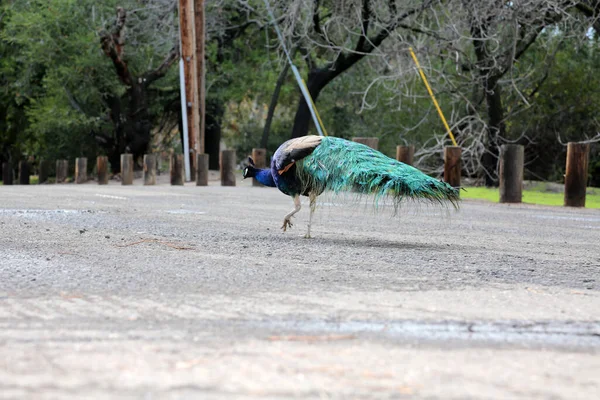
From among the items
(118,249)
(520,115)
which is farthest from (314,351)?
(520,115)

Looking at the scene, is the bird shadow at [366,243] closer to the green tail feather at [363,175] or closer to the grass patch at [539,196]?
the green tail feather at [363,175]

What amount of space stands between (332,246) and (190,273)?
7.80ft

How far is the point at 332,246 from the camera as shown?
28.5ft

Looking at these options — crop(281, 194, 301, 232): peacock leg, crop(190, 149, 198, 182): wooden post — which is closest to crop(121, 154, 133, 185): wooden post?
crop(190, 149, 198, 182): wooden post

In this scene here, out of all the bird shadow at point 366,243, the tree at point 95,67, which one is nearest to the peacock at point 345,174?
the bird shadow at point 366,243

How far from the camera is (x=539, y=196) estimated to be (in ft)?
63.1

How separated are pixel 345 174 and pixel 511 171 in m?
8.66

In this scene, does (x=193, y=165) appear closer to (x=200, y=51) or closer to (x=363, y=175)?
(x=200, y=51)

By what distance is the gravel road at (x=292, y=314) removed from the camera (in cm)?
363


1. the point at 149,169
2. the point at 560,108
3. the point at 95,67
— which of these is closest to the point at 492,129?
the point at 560,108

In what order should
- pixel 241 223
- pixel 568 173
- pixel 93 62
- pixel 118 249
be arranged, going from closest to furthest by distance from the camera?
pixel 118 249 → pixel 241 223 → pixel 568 173 → pixel 93 62

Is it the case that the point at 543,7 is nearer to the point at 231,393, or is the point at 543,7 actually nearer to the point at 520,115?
the point at 520,115

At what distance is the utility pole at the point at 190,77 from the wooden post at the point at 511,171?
1158 cm

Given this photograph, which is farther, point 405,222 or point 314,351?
point 405,222
